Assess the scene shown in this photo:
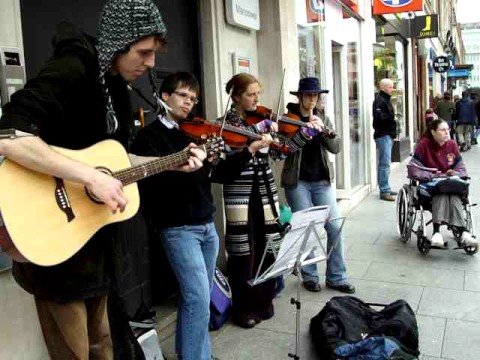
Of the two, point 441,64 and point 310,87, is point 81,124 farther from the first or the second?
point 441,64

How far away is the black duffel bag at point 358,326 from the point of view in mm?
3012

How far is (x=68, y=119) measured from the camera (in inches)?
70.2

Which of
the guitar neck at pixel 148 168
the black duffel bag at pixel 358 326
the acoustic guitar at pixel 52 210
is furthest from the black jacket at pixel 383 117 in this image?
the acoustic guitar at pixel 52 210

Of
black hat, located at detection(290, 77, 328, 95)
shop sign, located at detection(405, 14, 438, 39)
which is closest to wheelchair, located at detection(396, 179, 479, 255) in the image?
black hat, located at detection(290, 77, 328, 95)

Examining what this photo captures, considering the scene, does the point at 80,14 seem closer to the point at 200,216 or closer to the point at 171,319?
the point at 200,216

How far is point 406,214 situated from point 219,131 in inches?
127

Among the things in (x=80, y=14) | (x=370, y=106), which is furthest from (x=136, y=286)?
(x=370, y=106)

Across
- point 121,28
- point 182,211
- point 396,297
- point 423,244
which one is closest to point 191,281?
point 182,211

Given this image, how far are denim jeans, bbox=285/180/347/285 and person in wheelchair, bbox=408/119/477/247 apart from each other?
1294 mm

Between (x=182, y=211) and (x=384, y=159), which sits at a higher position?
(x=182, y=211)

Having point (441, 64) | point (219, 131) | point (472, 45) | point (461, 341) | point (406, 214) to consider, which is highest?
point (472, 45)

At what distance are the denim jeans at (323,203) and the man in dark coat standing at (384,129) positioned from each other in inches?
157

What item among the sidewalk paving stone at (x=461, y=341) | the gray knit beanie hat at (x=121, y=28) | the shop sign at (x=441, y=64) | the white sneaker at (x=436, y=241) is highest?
the shop sign at (x=441, y=64)

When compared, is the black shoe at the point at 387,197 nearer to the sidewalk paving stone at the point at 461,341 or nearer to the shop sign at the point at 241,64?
the shop sign at the point at 241,64
